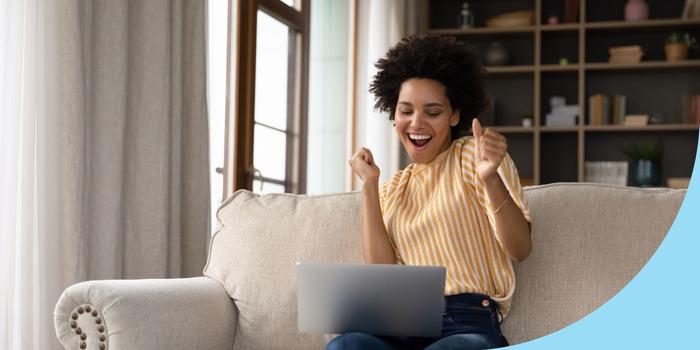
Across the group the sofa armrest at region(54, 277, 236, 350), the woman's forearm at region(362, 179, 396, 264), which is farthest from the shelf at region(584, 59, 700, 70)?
the sofa armrest at region(54, 277, 236, 350)

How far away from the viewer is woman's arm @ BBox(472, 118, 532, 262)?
166 cm

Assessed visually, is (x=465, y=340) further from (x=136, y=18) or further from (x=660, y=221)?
(x=136, y=18)

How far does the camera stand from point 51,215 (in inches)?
87.4

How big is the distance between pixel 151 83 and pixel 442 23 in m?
3.52

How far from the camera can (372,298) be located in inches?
60.0

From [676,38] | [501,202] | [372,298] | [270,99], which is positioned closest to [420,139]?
[501,202]

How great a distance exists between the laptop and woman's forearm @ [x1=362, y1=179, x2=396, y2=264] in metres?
0.36

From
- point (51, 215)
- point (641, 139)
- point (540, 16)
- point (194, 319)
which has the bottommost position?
point (194, 319)

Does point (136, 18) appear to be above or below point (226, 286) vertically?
above

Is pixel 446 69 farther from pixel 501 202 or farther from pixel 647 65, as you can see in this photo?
pixel 647 65

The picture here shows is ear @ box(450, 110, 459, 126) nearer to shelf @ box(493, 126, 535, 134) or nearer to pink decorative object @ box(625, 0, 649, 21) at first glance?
shelf @ box(493, 126, 535, 134)

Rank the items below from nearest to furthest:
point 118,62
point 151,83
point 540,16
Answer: point 118,62 → point 151,83 → point 540,16

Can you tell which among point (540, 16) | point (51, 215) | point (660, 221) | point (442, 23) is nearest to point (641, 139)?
point (540, 16)

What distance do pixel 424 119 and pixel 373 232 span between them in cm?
30
